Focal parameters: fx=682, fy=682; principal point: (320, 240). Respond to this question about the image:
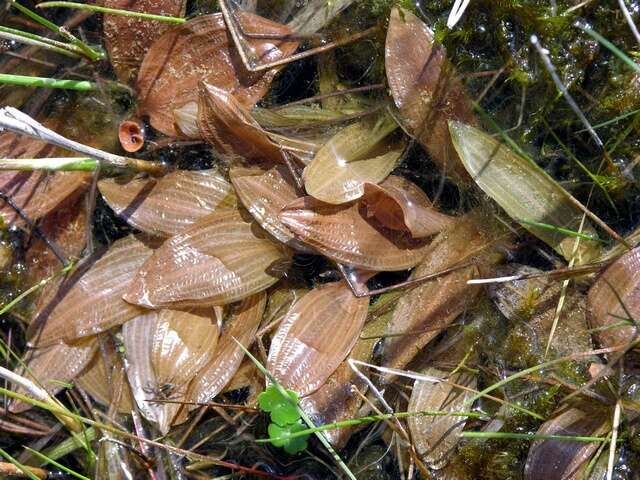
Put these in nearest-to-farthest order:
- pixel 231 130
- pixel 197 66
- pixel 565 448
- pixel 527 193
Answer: pixel 565 448 → pixel 527 193 → pixel 231 130 → pixel 197 66

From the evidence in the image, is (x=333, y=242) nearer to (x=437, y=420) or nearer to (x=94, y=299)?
(x=437, y=420)

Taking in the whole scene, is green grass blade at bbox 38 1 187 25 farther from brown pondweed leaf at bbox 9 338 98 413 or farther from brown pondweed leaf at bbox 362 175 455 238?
brown pondweed leaf at bbox 9 338 98 413

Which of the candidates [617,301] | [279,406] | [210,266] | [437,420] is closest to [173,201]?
[210,266]

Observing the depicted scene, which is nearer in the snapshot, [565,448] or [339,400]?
[565,448]

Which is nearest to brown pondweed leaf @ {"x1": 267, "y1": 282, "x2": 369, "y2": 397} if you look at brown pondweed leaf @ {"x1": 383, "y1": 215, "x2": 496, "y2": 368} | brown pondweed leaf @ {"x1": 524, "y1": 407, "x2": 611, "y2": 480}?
brown pondweed leaf @ {"x1": 383, "y1": 215, "x2": 496, "y2": 368}

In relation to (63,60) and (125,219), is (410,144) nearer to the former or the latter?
(125,219)

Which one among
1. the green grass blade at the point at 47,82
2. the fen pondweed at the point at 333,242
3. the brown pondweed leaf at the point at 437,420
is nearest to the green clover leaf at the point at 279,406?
the fen pondweed at the point at 333,242

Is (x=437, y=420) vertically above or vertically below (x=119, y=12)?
below
